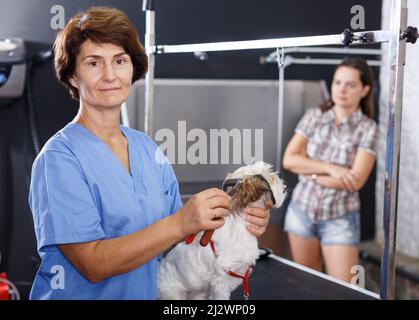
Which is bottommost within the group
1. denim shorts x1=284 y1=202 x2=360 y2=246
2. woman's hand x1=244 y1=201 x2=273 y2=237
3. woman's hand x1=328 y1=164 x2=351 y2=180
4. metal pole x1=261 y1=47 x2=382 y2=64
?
denim shorts x1=284 y1=202 x2=360 y2=246

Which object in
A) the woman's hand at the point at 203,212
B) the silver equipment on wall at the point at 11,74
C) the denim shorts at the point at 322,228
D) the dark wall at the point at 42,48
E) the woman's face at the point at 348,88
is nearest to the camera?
the woman's hand at the point at 203,212

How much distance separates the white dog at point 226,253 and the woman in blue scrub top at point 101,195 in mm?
28

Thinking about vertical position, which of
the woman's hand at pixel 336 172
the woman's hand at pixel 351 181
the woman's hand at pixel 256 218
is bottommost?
the woman's hand at pixel 351 181

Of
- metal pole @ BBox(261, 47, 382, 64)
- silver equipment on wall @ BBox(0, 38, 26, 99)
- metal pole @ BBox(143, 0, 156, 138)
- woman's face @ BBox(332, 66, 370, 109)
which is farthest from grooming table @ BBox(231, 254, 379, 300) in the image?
metal pole @ BBox(261, 47, 382, 64)

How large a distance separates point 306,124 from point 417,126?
0.68m

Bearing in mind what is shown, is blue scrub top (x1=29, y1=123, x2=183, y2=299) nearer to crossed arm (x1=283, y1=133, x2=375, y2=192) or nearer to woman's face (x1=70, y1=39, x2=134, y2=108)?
woman's face (x1=70, y1=39, x2=134, y2=108)

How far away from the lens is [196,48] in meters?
1.15

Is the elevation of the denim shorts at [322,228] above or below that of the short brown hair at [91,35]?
below

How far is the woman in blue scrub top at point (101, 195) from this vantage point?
0.81 m

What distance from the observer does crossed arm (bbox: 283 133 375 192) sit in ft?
6.57

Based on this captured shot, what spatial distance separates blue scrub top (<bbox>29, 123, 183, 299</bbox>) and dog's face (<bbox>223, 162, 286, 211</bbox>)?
140mm

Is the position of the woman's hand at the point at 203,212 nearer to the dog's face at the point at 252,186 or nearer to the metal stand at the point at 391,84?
the dog's face at the point at 252,186

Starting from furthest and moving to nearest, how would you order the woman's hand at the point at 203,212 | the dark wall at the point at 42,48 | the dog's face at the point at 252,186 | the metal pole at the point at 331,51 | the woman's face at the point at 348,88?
the metal pole at the point at 331,51 → the woman's face at the point at 348,88 → the dark wall at the point at 42,48 → the dog's face at the point at 252,186 → the woman's hand at the point at 203,212

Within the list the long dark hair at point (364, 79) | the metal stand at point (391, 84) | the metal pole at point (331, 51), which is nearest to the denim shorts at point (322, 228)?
the long dark hair at point (364, 79)
